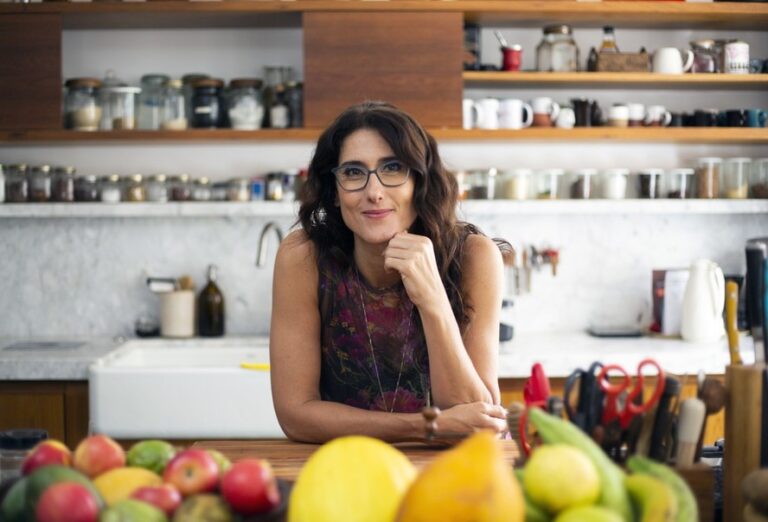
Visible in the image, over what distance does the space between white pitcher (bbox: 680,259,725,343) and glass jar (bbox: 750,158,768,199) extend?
49 cm

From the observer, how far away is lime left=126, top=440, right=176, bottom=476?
1.23 meters

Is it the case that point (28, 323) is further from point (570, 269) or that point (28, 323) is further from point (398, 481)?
point (398, 481)

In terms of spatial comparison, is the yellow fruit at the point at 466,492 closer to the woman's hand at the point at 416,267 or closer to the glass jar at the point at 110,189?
the woman's hand at the point at 416,267

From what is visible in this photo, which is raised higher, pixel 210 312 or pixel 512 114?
pixel 512 114

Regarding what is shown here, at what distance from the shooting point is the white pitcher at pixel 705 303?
3.89m

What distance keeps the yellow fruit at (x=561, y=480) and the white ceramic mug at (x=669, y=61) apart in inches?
129

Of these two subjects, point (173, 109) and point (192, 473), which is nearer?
point (192, 473)

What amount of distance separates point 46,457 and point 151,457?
0.13 meters

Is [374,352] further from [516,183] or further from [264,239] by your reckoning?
[516,183]

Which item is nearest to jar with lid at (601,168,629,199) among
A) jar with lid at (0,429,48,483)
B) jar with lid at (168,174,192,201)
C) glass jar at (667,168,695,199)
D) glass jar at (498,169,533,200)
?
glass jar at (667,168,695,199)

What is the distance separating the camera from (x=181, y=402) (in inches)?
137

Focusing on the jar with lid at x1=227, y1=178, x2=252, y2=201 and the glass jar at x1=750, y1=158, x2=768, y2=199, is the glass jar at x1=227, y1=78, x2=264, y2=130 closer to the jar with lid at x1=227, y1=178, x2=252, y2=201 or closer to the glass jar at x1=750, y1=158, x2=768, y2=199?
the jar with lid at x1=227, y1=178, x2=252, y2=201

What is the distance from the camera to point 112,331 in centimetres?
424

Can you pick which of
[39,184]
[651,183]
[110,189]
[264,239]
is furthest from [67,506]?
[651,183]
